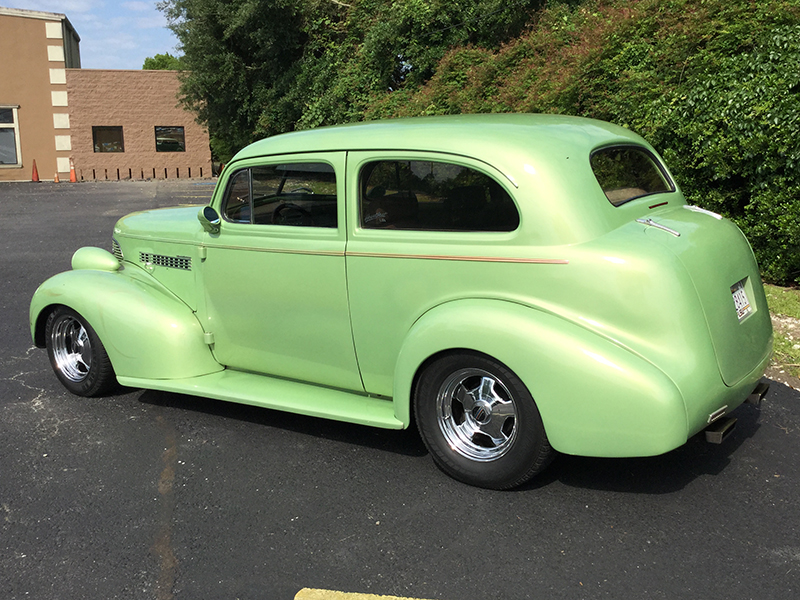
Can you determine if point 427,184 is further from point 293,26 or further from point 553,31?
point 293,26

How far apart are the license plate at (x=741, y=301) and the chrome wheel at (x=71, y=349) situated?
13.6 ft

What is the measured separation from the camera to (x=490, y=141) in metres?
3.53

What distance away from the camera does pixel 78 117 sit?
1350 inches

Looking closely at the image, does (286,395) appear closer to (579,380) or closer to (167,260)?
(167,260)

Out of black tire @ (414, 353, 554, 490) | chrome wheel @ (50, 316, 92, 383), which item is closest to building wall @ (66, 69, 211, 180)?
chrome wheel @ (50, 316, 92, 383)

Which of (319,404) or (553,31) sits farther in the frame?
(553,31)

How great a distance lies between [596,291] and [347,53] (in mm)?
16637

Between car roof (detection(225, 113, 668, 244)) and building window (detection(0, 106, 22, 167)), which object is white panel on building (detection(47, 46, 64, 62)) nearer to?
building window (detection(0, 106, 22, 167))

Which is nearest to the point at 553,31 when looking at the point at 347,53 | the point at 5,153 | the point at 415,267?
the point at 347,53

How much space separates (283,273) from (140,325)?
111 cm

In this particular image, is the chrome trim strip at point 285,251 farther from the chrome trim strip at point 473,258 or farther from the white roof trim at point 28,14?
the white roof trim at point 28,14

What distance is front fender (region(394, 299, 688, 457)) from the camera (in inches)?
120

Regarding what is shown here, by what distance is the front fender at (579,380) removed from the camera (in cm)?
304

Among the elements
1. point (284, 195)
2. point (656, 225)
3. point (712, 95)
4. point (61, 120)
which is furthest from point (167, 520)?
point (61, 120)
